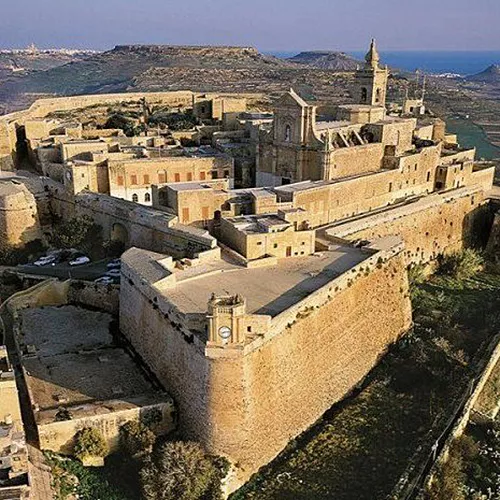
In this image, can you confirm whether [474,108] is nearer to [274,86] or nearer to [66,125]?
[274,86]

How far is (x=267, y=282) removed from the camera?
2078cm

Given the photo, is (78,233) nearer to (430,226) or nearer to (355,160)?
(355,160)

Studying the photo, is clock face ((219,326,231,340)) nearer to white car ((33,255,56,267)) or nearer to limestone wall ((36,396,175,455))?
limestone wall ((36,396,175,455))

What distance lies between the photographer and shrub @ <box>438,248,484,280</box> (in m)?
30.3

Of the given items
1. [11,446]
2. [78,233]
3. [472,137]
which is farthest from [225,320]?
[472,137]

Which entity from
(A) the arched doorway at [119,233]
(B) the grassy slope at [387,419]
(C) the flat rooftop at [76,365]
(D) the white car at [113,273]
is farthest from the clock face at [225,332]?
(A) the arched doorway at [119,233]

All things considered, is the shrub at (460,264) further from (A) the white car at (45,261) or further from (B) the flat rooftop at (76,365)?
(A) the white car at (45,261)

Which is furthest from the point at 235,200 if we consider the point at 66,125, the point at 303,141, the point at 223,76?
the point at 223,76

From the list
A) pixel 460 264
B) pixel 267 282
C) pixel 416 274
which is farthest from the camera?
pixel 460 264

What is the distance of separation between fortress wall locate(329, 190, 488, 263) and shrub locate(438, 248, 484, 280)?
561 mm

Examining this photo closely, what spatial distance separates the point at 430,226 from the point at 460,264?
7.29ft

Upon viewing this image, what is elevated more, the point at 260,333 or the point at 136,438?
the point at 260,333

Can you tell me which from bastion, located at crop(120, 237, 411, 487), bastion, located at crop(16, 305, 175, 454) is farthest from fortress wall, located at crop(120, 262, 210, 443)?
bastion, located at crop(16, 305, 175, 454)

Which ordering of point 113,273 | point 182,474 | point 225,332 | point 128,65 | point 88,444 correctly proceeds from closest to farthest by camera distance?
point 182,474 → point 225,332 → point 88,444 → point 113,273 → point 128,65
